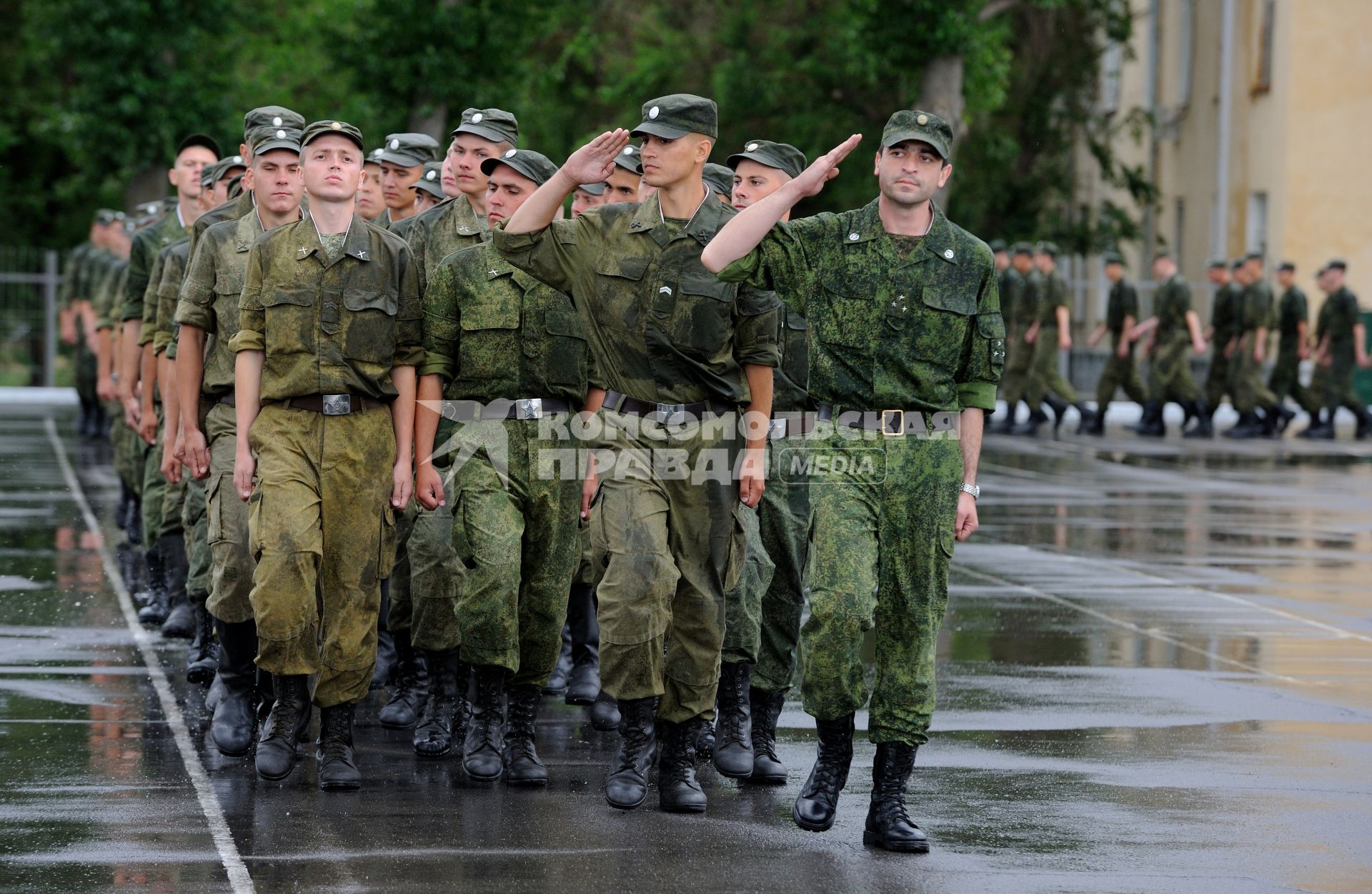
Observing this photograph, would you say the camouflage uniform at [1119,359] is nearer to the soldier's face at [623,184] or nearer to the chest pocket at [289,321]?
the soldier's face at [623,184]

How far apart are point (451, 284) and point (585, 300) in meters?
0.74

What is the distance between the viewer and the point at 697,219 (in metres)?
7.18

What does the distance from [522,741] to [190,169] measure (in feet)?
15.2

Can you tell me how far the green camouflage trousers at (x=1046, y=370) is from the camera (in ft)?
86.5

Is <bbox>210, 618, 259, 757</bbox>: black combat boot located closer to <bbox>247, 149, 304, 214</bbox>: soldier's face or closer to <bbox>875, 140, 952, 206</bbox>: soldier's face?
<bbox>247, 149, 304, 214</bbox>: soldier's face

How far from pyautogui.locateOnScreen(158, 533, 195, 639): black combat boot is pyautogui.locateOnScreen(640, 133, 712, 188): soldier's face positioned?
4309mm

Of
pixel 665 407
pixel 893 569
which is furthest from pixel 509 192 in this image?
pixel 893 569

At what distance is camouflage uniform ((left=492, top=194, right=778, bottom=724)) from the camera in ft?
23.2

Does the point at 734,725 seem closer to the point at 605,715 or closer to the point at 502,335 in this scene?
the point at 605,715

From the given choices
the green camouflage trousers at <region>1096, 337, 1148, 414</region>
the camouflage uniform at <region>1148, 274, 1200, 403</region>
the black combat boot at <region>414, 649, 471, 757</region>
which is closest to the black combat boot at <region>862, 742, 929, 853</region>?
the black combat boot at <region>414, 649, 471, 757</region>

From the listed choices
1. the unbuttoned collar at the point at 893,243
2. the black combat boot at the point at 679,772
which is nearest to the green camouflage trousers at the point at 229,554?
the black combat boot at the point at 679,772

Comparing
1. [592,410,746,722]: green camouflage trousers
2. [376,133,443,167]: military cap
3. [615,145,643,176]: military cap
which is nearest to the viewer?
[592,410,746,722]: green camouflage trousers

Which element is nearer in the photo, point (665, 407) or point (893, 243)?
point (893, 243)

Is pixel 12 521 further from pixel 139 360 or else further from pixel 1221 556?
pixel 1221 556
